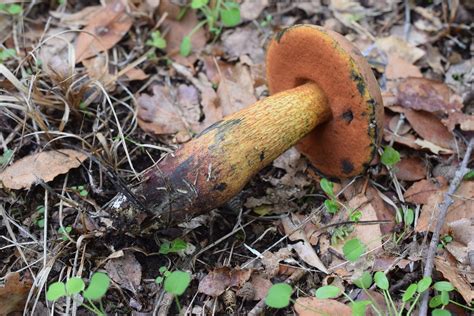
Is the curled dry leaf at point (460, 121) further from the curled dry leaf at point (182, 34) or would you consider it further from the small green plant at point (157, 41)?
the small green plant at point (157, 41)

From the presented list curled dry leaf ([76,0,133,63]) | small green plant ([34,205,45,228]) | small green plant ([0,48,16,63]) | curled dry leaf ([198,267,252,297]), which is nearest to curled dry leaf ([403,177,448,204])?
curled dry leaf ([198,267,252,297])

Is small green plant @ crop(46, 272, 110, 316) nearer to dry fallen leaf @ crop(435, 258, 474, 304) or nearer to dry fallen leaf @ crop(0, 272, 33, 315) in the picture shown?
dry fallen leaf @ crop(0, 272, 33, 315)

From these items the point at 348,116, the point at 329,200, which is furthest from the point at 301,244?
the point at 348,116

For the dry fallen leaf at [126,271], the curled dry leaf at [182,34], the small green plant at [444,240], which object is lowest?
the dry fallen leaf at [126,271]

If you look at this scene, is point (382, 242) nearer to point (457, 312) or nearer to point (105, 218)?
point (457, 312)

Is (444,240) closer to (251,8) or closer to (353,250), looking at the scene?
(353,250)

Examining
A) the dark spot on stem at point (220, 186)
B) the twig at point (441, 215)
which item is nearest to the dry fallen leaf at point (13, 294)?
the dark spot on stem at point (220, 186)
